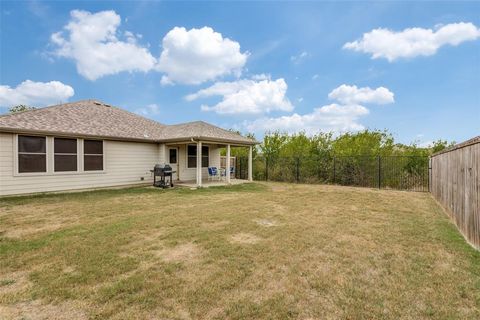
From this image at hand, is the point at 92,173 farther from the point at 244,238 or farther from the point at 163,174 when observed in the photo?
the point at 244,238

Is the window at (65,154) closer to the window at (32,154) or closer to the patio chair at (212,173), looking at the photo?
the window at (32,154)

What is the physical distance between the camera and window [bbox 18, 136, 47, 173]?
28.8 feet

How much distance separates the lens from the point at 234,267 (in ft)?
10.7

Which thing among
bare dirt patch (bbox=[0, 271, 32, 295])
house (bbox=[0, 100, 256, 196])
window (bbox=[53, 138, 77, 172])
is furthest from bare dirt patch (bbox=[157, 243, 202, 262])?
window (bbox=[53, 138, 77, 172])

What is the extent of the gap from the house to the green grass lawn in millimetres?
3465

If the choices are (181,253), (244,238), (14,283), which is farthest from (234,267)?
(14,283)

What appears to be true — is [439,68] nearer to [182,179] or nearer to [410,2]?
[410,2]

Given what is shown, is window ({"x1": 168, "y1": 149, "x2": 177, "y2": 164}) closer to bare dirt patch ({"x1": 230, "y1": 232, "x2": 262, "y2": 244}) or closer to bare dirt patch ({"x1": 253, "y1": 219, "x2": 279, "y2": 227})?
bare dirt patch ({"x1": 253, "y1": 219, "x2": 279, "y2": 227})

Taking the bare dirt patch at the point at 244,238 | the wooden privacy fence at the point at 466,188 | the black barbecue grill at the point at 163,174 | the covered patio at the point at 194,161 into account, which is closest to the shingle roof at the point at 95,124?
the covered patio at the point at 194,161

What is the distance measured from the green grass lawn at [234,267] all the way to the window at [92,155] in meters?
4.51

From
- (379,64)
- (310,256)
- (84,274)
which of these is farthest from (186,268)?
(379,64)

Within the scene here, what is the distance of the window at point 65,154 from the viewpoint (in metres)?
9.58

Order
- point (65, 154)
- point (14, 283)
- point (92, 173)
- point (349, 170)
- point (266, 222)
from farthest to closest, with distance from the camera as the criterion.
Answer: point (349, 170)
point (92, 173)
point (65, 154)
point (266, 222)
point (14, 283)

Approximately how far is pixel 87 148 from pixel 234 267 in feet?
32.0
